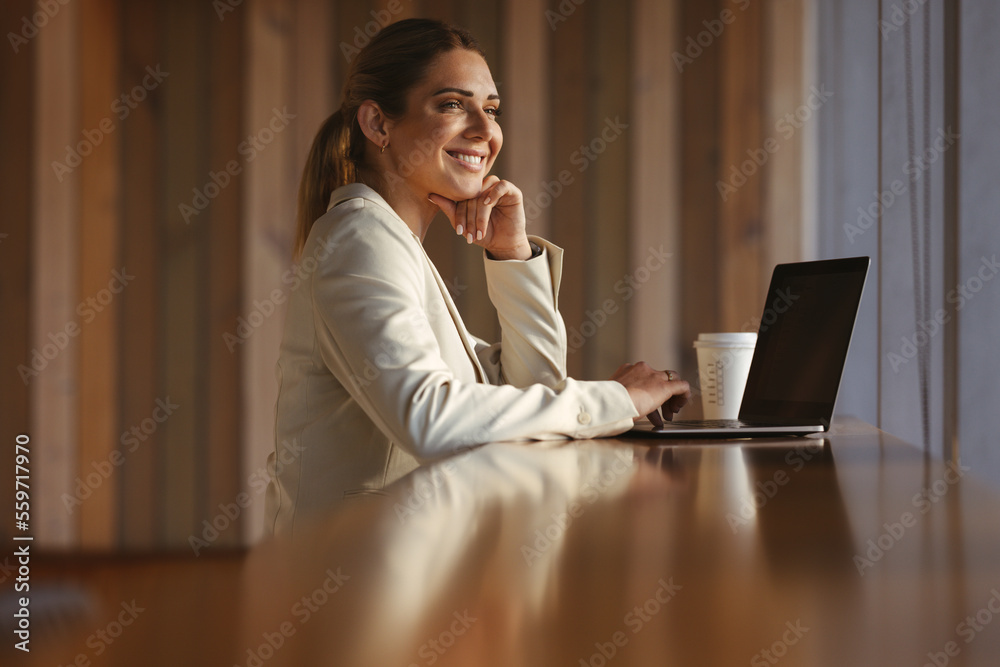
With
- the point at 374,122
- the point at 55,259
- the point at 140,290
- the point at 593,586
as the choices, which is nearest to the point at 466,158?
the point at 374,122

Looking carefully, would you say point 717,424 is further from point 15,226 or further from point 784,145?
point 15,226

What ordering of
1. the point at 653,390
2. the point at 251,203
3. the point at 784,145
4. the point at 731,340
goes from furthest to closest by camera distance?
the point at 251,203, the point at 784,145, the point at 731,340, the point at 653,390

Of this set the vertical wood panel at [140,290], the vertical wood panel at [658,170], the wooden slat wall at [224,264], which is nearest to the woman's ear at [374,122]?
the vertical wood panel at [658,170]

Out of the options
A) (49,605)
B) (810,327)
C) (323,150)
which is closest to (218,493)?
(49,605)

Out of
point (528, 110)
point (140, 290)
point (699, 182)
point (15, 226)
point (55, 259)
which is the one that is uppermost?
point (528, 110)

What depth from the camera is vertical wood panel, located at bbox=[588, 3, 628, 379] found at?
9.05 ft

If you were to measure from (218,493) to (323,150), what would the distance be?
179 cm

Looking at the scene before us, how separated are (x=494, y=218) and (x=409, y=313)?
0.44 m

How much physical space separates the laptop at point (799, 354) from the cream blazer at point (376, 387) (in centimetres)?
19

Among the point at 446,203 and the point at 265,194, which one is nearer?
the point at 446,203

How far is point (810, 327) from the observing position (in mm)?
1199

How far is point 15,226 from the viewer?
289cm

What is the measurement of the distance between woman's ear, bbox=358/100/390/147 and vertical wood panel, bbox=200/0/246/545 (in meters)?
1.58

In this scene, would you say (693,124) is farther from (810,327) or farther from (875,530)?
(875,530)
